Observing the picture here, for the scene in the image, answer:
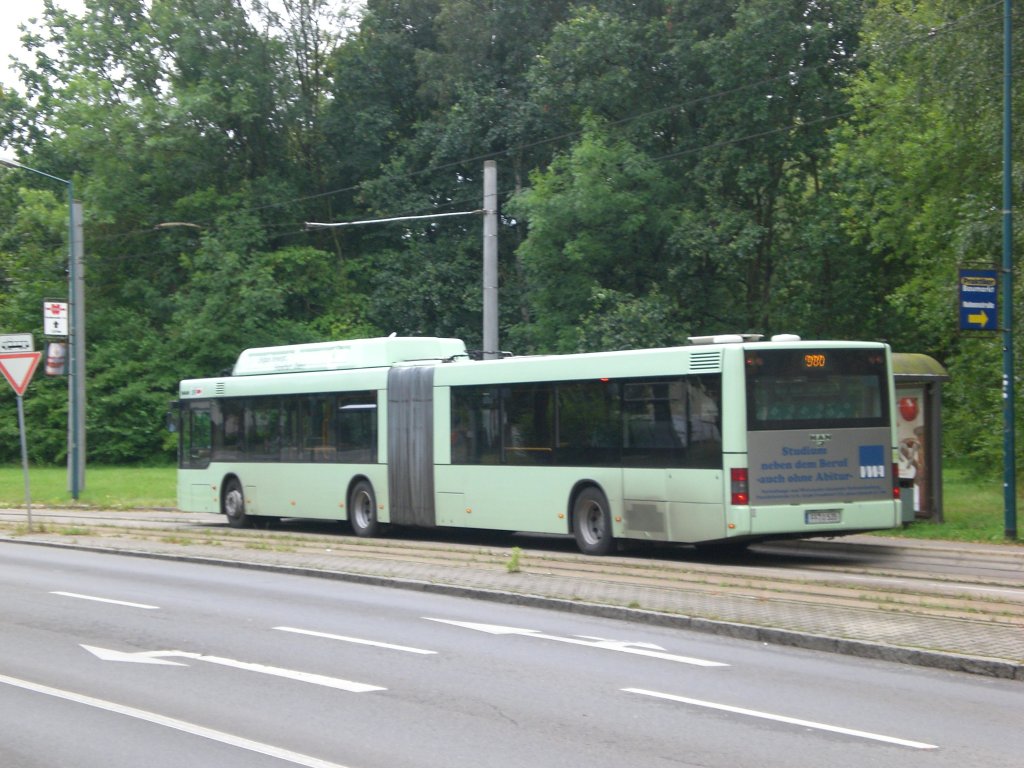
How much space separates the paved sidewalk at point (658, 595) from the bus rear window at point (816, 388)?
6.52ft

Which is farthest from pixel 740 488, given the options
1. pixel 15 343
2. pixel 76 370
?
pixel 76 370

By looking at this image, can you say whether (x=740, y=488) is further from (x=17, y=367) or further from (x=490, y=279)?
(x=17, y=367)

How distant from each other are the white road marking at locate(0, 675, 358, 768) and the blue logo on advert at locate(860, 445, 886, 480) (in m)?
10.9

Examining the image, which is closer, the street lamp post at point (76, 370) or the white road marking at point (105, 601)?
the white road marking at point (105, 601)

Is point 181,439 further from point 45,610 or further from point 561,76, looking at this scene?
point 561,76

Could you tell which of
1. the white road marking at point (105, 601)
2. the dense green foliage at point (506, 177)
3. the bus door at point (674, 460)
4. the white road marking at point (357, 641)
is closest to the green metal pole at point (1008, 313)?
the bus door at point (674, 460)

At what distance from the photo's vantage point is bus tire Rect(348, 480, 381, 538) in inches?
902

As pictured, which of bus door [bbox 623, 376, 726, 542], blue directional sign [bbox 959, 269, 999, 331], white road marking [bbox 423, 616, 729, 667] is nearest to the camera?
white road marking [bbox 423, 616, 729, 667]

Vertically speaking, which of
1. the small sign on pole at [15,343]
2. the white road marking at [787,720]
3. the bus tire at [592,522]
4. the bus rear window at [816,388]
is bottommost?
the white road marking at [787,720]

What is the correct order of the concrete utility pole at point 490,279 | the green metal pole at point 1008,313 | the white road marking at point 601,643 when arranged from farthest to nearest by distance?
1. the concrete utility pole at point 490,279
2. the green metal pole at point 1008,313
3. the white road marking at point 601,643

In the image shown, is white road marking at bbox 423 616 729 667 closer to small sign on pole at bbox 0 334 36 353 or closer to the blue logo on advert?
the blue logo on advert

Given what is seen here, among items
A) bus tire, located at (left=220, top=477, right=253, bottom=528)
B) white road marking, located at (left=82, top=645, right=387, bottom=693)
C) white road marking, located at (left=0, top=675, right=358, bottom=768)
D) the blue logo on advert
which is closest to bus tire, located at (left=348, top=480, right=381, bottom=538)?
bus tire, located at (left=220, top=477, right=253, bottom=528)

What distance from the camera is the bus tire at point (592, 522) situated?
18.6 m

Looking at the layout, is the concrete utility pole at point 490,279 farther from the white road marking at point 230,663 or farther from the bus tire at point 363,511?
the white road marking at point 230,663
